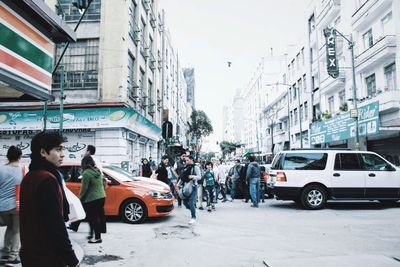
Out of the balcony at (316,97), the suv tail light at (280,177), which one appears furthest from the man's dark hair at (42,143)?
the balcony at (316,97)

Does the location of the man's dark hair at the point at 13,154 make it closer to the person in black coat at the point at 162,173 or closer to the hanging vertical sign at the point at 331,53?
the person in black coat at the point at 162,173

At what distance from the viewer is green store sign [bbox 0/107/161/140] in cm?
1752

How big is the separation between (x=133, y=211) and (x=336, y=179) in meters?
6.83

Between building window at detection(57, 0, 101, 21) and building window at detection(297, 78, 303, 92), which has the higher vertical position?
building window at detection(297, 78, 303, 92)

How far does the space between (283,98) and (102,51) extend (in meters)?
37.6

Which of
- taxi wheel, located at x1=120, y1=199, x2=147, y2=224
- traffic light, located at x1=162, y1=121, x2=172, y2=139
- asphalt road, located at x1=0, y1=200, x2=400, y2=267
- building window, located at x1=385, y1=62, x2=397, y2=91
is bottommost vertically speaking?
asphalt road, located at x1=0, y1=200, x2=400, y2=267

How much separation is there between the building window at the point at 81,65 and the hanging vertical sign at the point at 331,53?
16.7 meters

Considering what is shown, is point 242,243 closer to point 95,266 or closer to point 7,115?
point 95,266

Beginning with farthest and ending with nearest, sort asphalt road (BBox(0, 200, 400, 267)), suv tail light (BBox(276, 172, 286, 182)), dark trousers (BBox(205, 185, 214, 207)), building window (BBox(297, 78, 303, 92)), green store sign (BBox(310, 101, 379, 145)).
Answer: building window (BBox(297, 78, 303, 92)) → green store sign (BBox(310, 101, 379, 145)) → dark trousers (BBox(205, 185, 214, 207)) → suv tail light (BBox(276, 172, 286, 182)) → asphalt road (BBox(0, 200, 400, 267))

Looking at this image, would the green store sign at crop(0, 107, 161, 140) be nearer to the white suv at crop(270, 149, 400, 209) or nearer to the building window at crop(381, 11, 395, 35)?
the white suv at crop(270, 149, 400, 209)

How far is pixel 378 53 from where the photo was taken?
20.2 meters

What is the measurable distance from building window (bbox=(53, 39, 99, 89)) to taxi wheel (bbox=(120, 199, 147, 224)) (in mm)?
10873

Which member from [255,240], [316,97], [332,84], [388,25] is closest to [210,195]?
[255,240]

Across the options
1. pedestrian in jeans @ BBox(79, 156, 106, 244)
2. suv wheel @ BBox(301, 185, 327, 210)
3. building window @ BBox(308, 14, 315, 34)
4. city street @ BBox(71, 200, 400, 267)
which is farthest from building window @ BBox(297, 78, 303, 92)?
pedestrian in jeans @ BBox(79, 156, 106, 244)
